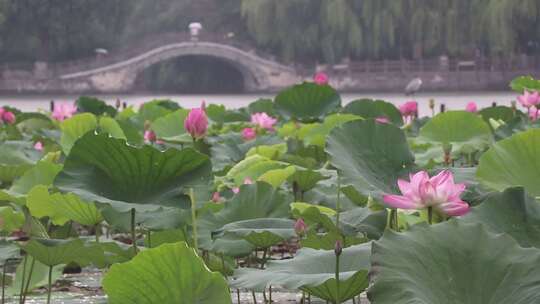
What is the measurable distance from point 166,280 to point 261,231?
0.43 metres

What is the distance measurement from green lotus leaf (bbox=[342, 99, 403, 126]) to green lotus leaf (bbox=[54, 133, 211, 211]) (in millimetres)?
2201

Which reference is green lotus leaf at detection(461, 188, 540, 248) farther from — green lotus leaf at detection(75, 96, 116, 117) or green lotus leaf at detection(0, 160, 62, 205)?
green lotus leaf at detection(75, 96, 116, 117)

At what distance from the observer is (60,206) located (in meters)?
1.60

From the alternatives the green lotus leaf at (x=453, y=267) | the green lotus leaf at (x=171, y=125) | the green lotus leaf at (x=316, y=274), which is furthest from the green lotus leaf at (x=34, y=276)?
the green lotus leaf at (x=171, y=125)

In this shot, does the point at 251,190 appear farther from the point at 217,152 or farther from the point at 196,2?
the point at 196,2

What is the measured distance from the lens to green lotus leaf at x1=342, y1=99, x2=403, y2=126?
11.4ft

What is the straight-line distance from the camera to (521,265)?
920 mm

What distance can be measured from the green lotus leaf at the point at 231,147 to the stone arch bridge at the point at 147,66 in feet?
85.8

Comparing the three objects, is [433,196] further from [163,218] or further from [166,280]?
[163,218]

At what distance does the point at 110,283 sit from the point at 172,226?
1.38ft

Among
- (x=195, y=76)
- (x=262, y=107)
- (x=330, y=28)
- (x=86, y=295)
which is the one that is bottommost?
(x=86, y=295)

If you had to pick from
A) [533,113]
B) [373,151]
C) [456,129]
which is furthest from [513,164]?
[533,113]

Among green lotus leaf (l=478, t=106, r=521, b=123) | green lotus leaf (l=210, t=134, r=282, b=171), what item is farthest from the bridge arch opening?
green lotus leaf (l=210, t=134, r=282, b=171)

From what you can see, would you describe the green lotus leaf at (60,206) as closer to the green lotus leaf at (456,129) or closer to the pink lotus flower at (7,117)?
the green lotus leaf at (456,129)
